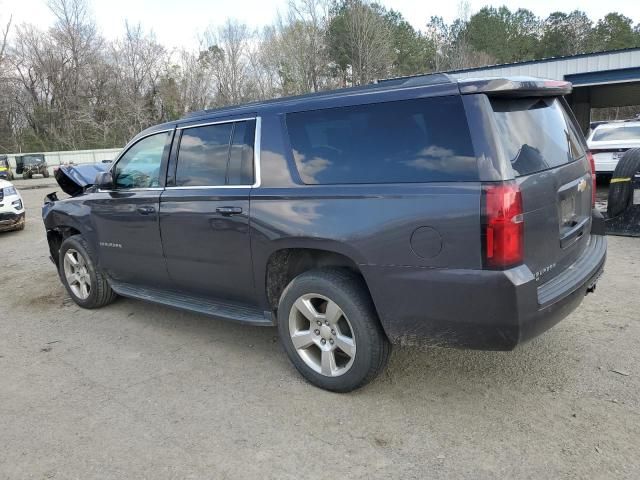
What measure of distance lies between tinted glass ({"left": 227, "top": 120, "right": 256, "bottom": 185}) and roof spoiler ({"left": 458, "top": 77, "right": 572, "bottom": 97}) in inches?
61.5

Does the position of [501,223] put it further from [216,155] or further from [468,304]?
[216,155]

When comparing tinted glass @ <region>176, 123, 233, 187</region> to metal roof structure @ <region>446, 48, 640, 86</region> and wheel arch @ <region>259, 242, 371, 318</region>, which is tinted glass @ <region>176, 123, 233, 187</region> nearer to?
wheel arch @ <region>259, 242, 371, 318</region>

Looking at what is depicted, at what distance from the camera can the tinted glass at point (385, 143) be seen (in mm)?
2775

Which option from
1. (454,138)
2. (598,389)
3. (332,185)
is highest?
A: (454,138)

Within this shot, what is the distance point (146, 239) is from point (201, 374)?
1.33 meters

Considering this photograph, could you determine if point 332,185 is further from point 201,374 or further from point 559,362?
point 559,362

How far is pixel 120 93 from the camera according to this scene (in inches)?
2040

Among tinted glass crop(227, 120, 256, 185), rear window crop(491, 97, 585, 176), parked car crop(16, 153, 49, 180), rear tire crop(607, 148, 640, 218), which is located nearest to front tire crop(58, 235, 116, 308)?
tinted glass crop(227, 120, 256, 185)

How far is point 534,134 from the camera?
10.0 feet

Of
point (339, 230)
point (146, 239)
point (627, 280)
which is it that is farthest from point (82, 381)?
point (627, 280)

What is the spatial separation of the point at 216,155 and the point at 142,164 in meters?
1.08

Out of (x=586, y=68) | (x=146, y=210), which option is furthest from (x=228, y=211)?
(x=586, y=68)

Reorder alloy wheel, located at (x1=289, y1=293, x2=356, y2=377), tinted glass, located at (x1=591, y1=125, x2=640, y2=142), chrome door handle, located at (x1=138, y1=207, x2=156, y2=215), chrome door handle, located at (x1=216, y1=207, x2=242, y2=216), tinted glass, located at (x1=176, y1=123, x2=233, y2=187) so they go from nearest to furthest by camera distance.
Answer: alloy wheel, located at (x1=289, y1=293, x2=356, y2=377)
chrome door handle, located at (x1=216, y1=207, x2=242, y2=216)
tinted glass, located at (x1=176, y1=123, x2=233, y2=187)
chrome door handle, located at (x1=138, y1=207, x2=156, y2=215)
tinted glass, located at (x1=591, y1=125, x2=640, y2=142)

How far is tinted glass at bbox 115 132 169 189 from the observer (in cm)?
446
